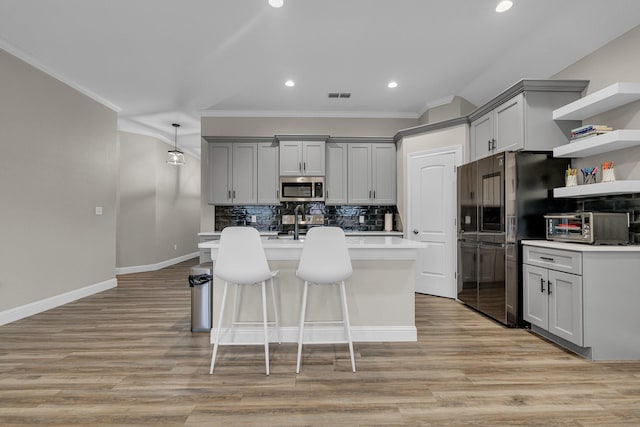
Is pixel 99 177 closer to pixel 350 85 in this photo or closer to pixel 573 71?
pixel 350 85

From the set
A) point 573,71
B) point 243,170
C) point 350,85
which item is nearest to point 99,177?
point 243,170

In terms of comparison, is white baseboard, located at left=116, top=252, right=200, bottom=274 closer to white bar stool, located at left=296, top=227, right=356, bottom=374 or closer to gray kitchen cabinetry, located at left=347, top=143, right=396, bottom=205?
gray kitchen cabinetry, located at left=347, top=143, right=396, bottom=205

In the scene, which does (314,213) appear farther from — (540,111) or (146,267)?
(146,267)

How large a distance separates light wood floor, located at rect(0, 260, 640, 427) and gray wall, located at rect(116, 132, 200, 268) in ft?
10.9

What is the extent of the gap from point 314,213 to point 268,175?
100 cm

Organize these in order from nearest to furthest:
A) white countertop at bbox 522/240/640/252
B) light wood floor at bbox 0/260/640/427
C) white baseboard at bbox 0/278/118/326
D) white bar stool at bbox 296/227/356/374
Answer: light wood floor at bbox 0/260/640/427, white bar stool at bbox 296/227/356/374, white countertop at bbox 522/240/640/252, white baseboard at bbox 0/278/118/326

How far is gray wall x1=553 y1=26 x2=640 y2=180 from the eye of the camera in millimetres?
2719

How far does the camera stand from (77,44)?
3379mm

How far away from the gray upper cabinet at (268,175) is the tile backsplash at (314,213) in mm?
305

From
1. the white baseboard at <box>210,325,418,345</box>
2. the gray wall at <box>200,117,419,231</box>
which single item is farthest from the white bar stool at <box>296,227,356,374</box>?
the gray wall at <box>200,117,419,231</box>

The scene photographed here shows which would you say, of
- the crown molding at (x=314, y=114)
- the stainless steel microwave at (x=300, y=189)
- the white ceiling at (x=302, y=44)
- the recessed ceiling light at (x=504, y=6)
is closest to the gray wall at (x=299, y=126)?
the crown molding at (x=314, y=114)

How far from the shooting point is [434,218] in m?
4.59

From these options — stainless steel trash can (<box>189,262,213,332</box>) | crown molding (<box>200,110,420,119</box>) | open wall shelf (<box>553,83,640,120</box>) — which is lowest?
stainless steel trash can (<box>189,262,213,332</box>)

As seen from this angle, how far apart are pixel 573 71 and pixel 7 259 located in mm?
6237
